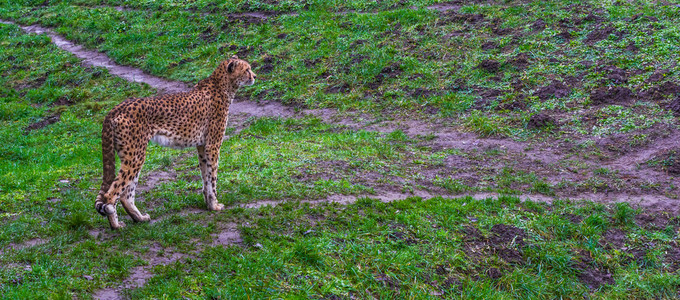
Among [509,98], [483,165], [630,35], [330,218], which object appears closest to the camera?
[330,218]

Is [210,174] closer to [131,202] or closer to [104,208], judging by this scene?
[131,202]

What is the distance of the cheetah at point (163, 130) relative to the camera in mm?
6277

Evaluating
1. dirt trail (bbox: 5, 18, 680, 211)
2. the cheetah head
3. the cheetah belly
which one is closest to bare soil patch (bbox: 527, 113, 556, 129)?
dirt trail (bbox: 5, 18, 680, 211)

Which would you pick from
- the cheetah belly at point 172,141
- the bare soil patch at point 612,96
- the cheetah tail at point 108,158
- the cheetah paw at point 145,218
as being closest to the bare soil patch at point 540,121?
the bare soil patch at point 612,96

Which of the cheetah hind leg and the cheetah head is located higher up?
the cheetah head

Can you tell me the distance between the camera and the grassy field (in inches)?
229

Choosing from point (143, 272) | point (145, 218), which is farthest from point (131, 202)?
point (143, 272)

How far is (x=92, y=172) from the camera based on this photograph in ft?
29.5

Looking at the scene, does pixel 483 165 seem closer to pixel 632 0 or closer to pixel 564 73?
pixel 564 73

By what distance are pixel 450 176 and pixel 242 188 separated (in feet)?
11.0

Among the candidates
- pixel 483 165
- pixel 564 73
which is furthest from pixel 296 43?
pixel 483 165

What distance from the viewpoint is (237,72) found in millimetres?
7906

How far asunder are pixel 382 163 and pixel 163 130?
3.87 metres

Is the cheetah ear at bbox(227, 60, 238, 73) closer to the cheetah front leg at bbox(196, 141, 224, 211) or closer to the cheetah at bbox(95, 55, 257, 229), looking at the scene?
the cheetah at bbox(95, 55, 257, 229)
